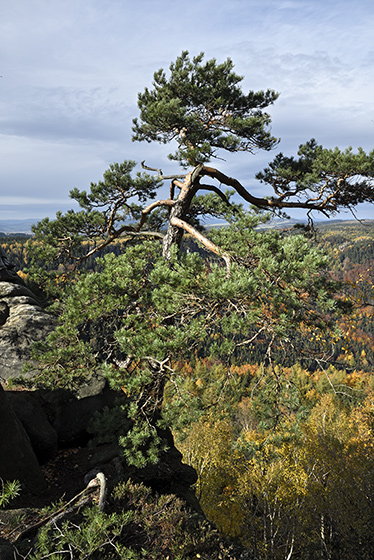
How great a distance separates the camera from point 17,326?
11758mm

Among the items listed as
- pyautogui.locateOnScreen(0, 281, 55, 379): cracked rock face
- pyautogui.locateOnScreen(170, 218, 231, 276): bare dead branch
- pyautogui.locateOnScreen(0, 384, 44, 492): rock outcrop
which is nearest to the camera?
pyautogui.locateOnScreen(0, 384, 44, 492): rock outcrop

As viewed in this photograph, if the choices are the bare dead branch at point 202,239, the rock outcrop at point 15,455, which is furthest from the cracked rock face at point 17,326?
the bare dead branch at point 202,239

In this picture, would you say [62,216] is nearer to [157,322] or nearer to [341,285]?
[157,322]

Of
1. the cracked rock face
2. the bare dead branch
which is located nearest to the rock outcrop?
the cracked rock face

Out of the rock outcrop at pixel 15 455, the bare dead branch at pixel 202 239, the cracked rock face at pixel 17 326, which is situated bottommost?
the rock outcrop at pixel 15 455

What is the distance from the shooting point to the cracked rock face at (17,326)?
10.7 metres

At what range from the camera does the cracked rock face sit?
1069 cm

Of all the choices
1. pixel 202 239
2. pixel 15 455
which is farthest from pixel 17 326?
pixel 202 239

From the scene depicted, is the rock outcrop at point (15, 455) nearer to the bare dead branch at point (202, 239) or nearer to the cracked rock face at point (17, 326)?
the cracked rock face at point (17, 326)

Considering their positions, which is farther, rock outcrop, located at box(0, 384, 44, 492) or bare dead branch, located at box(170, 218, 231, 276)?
bare dead branch, located at box(170, 218, 231, 276)

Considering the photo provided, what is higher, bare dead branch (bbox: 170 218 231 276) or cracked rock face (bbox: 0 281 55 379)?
bare dead branch (bbox: 170 218 231 276)

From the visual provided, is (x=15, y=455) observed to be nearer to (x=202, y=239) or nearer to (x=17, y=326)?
(x=17, y=326)

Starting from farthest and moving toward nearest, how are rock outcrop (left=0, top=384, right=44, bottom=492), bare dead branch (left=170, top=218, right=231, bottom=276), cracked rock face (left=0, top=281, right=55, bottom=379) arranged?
cracked rock face (left=0, top=281, right=55, bottom=379)
bare dead branch (left=170, top=218, right=231, bottom=276)
rock outcrop (left=0, top=384, right=44, bottom=492)

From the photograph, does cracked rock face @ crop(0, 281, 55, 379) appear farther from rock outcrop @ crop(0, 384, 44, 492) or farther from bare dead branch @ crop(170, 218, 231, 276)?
bare dead branch @ crop(170, 218, 231, 276)
